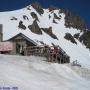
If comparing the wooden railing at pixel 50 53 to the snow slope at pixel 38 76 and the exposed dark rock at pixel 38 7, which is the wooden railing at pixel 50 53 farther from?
the exposed dark rock at pixel 38 7

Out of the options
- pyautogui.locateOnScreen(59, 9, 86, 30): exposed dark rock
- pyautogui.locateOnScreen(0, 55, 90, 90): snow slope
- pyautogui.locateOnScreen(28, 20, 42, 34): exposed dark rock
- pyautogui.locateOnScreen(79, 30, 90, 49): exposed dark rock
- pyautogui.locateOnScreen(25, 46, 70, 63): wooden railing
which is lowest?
pyautogui.locateOnScreen(0, 55, 90, 90): snow slope

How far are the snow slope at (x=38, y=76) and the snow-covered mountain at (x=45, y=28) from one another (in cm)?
6588

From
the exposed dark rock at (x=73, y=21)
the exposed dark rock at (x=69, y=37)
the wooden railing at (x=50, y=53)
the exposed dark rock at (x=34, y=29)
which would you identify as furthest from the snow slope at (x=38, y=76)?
the exposed dark rock at (x=73, y=21)

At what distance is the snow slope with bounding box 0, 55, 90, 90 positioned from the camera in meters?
20.7

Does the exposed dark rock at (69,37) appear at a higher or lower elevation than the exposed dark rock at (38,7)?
lower

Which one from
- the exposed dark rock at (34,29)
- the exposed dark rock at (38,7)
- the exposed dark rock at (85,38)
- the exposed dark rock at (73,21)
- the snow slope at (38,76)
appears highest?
the exposed dark rock at (38,7)

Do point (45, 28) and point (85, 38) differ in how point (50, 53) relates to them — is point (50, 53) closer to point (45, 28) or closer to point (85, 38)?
point (45, 28)

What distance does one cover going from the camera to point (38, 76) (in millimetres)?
24406

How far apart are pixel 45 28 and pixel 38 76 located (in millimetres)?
94901

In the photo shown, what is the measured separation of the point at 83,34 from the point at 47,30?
737 inches

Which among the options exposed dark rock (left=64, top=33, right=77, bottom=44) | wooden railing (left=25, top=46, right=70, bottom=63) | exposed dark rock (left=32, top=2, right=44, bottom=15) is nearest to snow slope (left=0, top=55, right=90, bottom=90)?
wooden railing (left=25, top=46, right=70, bottom=63)

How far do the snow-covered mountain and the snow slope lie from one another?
6588 centimetres

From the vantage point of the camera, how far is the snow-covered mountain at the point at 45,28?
10519 cm

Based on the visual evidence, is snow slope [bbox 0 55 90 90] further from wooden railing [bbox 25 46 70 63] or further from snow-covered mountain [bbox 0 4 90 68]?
snow-covered mountain [bbox 0 4 90 68]
